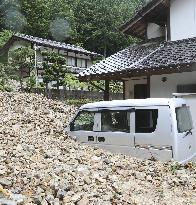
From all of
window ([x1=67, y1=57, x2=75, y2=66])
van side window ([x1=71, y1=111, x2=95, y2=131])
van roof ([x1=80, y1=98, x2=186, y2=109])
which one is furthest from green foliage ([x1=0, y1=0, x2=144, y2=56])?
van roof ([x1=80, y1=98, x2=186, y2=109])

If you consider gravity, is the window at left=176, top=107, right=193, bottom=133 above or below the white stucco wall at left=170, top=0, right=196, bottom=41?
below

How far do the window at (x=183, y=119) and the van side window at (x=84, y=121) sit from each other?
2495mm

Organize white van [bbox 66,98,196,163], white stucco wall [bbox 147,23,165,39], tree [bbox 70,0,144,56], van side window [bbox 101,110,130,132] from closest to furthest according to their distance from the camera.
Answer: white van [bbox 66,98,196,163] < van side window [bbox 101,110,130,132] < white stucco wall [bbox 147,23,165,39] < tree [bbox 70,0,144,56]

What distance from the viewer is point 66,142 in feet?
34.2

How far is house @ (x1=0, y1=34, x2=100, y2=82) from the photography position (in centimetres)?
4188

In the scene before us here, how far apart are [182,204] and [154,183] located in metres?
1.11

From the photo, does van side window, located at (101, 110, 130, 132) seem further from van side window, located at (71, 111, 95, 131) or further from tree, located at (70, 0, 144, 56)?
tree, located at (70, 0, 144, 56)

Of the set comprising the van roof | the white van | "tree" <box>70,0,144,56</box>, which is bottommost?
the white van

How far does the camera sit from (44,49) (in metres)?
43.3

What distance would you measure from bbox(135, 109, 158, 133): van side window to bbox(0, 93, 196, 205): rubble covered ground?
0.78m

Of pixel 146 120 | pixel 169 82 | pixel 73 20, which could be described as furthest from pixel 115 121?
pixel 73 20

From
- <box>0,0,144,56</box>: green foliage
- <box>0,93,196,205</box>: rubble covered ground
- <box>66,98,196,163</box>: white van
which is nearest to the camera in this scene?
<box>0,93,196,205</box>: rubble covered ground

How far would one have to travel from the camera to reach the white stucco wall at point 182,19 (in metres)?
13.9

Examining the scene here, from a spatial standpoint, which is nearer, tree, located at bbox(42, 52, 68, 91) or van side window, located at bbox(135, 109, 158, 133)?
van side window, located at bbox(135, 109, 158, 133)
